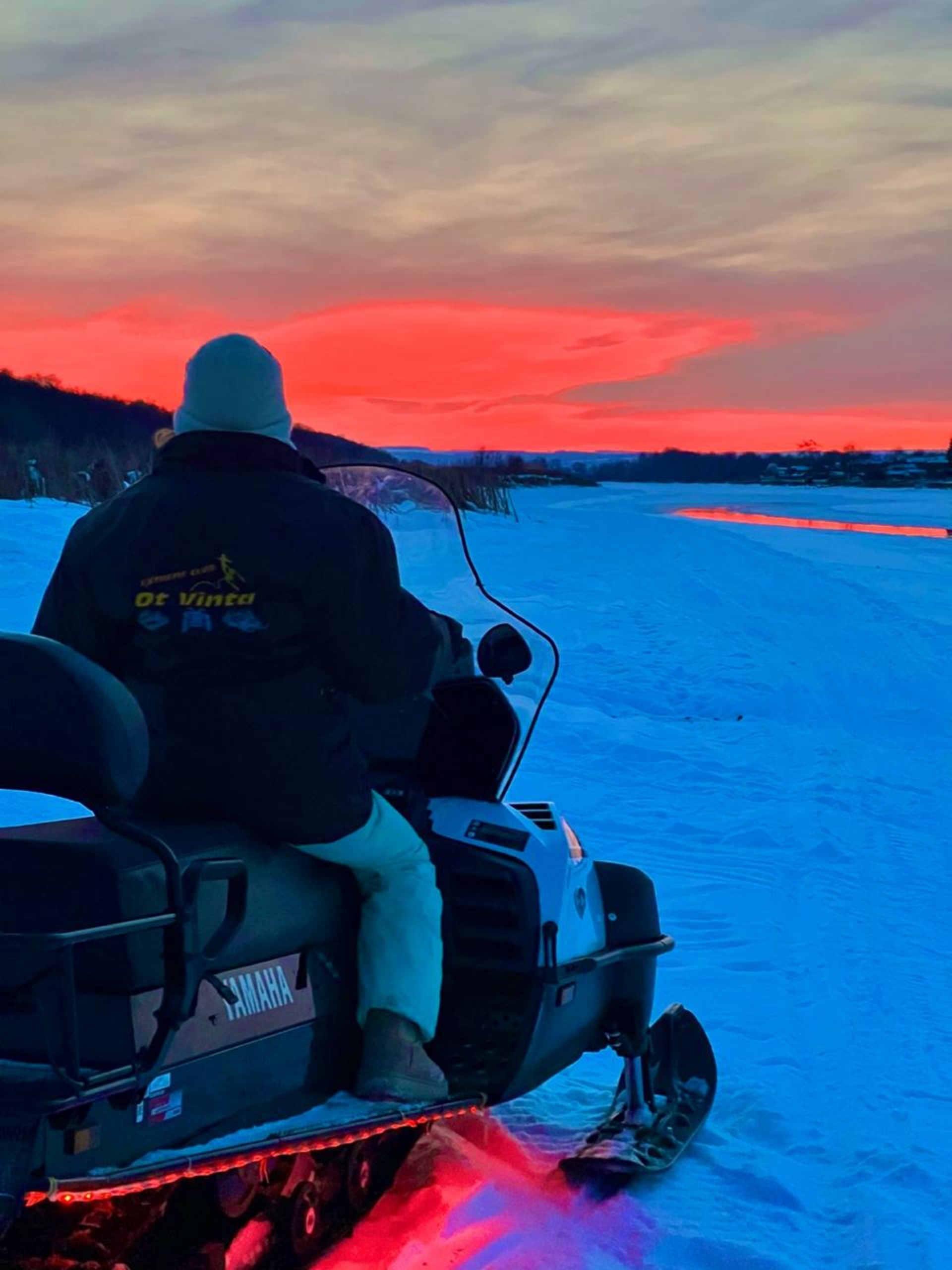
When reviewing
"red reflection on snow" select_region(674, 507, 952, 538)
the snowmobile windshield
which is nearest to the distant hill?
"red reflection on snow" select_region(674, 507, 952, 538)

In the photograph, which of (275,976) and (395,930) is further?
(395,930)

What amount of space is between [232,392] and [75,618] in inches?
20.4

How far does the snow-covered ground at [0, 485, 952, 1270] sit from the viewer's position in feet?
10.6

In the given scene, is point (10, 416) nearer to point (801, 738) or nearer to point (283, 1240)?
point (801, 738)

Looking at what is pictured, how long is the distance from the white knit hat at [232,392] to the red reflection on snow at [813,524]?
3129cm

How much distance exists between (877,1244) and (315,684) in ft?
5.82

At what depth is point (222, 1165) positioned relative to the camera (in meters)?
2.47

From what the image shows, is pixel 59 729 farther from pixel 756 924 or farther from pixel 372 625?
pixel 756 924

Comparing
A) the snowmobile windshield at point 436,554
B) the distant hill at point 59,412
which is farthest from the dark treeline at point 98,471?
the distant hill at point 59,412

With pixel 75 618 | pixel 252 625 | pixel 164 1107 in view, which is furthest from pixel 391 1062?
pixel 75 618

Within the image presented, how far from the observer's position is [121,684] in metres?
2.23

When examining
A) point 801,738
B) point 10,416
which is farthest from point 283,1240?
point 10,416

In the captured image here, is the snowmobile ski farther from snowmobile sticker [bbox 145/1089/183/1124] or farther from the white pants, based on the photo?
snowmobile sticker [bbox 145/1089/183/1124]

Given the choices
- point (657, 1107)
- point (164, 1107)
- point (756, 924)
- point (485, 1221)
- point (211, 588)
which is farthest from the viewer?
point (756, 924)
